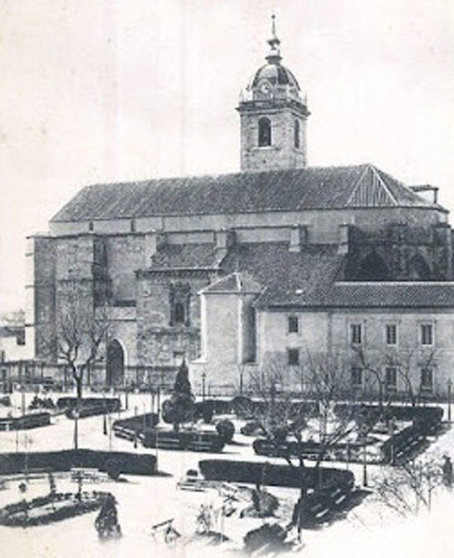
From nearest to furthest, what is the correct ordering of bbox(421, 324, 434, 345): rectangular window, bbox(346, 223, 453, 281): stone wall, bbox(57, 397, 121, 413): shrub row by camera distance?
bbox(57, 397, 121, 413): shrub row, bbox(421, 324, 434, 345): rectangular window, bbox(346, 223, 453, 281): stone wall

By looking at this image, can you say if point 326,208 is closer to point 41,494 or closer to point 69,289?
point 69,289

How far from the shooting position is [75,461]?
19.4 metres

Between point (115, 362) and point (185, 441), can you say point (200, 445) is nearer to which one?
point (185, 441)

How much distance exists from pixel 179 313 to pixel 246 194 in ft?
18.3

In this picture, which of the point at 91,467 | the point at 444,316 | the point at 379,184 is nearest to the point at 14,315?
the point at 379,184

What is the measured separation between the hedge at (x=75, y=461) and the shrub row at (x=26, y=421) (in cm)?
439

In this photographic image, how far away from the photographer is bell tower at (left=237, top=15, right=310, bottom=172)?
41.9m

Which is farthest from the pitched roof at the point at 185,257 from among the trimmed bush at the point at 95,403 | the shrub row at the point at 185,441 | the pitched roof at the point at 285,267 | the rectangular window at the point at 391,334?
the shrub row at the point at 185,441

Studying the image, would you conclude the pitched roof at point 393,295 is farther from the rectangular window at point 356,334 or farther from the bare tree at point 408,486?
the bare tree at point 408,486

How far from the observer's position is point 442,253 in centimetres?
3497

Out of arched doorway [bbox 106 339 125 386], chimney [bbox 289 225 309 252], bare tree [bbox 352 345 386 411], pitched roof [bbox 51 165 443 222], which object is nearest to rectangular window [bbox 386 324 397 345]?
bare tree [bbox 352 345 386 411]

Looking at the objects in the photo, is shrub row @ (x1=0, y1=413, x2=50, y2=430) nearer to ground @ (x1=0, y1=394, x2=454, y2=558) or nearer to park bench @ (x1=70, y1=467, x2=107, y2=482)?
park bench @ (x1=70, y1=467, x2=107, y2=482)

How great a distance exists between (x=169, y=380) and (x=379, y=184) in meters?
10.1

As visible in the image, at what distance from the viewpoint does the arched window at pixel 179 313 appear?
3606 cm
